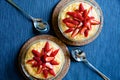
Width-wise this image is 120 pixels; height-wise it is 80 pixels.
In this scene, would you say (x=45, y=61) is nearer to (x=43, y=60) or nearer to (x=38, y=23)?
(x=43, y=60)

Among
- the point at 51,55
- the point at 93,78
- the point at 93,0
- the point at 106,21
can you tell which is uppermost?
the point at 93,0

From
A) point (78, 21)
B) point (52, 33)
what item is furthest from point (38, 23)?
point (78, 21)

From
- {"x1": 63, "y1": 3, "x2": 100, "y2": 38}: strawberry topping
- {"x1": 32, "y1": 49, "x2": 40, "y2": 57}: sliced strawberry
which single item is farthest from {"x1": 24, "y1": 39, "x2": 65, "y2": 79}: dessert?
{"x1": 63, "y1": 3, "x2": 100, "y2": 38}: strawberry topping

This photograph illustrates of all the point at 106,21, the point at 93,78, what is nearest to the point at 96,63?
the point at 93,78

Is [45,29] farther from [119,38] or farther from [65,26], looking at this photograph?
[119,38]

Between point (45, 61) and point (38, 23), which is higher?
point (38, 23)

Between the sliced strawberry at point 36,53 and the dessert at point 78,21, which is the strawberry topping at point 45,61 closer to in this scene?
the sliced strawberry at point 36,53
